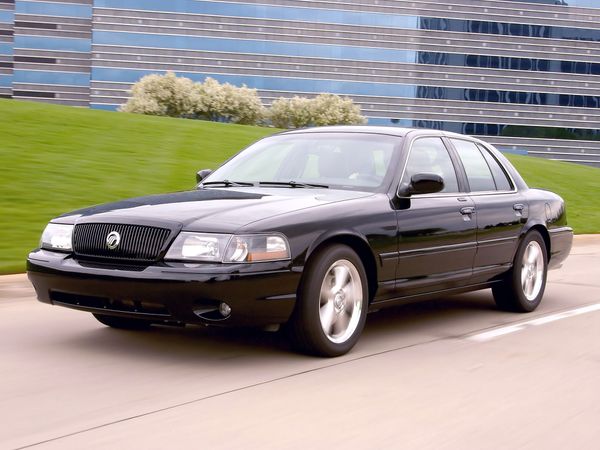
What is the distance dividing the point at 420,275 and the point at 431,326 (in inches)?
30.7

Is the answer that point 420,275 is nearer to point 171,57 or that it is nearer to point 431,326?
point 431,326

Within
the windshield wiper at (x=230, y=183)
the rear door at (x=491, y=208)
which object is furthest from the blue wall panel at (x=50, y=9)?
the windshield wiper at (x=230, y=183)

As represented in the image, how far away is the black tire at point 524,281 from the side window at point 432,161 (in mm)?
1096

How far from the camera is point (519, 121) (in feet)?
305

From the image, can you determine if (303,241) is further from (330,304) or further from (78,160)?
(78,160)

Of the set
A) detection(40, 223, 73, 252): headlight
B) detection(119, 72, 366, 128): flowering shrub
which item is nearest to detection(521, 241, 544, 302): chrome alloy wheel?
detection(40, 223, 73, 252): headlight

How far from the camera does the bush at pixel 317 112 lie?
240 ft

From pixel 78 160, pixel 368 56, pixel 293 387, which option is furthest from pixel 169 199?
pixel 368 56

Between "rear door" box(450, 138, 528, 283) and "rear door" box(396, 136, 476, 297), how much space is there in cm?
15

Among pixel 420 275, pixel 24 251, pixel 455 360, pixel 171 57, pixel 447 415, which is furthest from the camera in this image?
pixel 171 57

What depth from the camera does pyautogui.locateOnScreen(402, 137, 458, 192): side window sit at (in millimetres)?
6645

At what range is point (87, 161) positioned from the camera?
1563cm

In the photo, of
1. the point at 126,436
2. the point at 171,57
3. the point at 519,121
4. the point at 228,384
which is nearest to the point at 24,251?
the point at 228,384

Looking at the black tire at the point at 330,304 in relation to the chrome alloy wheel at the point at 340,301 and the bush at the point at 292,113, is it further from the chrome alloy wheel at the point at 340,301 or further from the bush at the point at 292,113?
the bush at the point at 292,113
